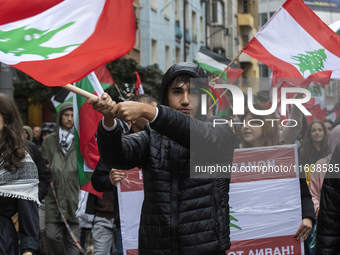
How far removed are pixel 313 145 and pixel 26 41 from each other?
4413 mm

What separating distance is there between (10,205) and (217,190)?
4.56 ft

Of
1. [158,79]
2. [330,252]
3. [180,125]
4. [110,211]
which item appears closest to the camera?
[180,125]

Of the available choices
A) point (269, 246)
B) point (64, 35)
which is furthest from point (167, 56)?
point (64, 35)

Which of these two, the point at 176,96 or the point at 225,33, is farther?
the point at 225,33

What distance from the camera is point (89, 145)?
625cm

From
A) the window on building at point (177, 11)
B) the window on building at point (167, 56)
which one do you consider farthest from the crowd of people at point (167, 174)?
the window on building at point (177, 11)

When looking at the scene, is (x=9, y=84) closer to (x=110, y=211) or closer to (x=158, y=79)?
(x=110, y=211)

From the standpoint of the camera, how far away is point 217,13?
4662 cm

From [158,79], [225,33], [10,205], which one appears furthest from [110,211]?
[225,33]

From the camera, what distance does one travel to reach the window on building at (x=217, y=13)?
46.5 metres

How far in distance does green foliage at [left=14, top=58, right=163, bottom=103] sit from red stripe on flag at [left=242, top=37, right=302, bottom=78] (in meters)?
10.7

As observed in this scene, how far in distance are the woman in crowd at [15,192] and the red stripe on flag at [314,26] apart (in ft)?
9.85

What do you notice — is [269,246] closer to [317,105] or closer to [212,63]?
[317,105]

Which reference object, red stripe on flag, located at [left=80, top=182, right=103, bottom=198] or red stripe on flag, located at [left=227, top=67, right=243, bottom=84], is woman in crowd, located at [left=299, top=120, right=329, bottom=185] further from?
red stripe on flag, located at [left=227, top=67, right=243, bottom=84]
